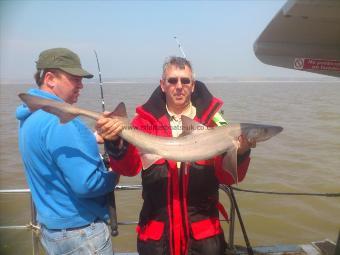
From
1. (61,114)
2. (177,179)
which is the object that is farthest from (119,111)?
(177,179)

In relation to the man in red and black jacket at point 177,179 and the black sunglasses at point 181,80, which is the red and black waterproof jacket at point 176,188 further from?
the black sunglasses at point 181,80

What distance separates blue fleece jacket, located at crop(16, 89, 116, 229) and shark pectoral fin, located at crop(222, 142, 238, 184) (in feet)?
3.45

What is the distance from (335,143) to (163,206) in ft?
48.7

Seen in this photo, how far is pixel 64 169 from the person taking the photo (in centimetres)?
324

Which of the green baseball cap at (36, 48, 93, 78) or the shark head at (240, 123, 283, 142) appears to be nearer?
the green baseball cap at (36, 48, 93, 78)

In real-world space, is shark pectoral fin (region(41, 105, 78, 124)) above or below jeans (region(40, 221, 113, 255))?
above

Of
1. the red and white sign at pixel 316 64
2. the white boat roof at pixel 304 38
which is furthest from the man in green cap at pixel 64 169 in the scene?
the red and white sign at pixel 316 64

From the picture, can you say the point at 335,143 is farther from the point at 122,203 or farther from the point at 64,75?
the point at 64,75

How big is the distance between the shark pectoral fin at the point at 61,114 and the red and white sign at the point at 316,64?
1923 millimetres

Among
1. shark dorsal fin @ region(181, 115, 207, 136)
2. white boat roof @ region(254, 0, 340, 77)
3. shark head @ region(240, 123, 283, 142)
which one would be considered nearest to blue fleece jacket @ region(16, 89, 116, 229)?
shark dorsal fin @ region(181, 115, 207, 136)

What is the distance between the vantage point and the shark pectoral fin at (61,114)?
10.4ft

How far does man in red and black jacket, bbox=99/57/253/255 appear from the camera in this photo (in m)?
3.67

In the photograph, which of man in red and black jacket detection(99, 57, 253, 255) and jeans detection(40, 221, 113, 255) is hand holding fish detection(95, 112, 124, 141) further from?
jeans detection(40, 221, 113, 255)

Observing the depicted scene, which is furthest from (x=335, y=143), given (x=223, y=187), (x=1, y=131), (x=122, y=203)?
(x=1, y=131)
